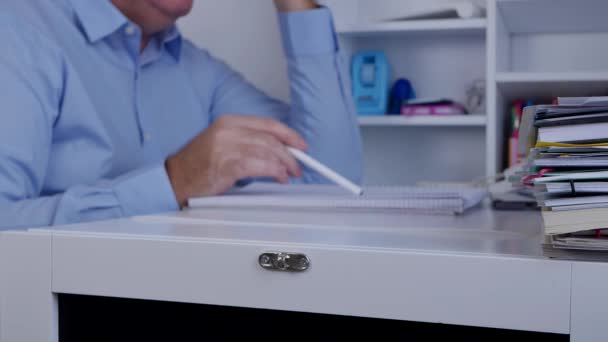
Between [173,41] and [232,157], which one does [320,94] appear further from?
[232,157]

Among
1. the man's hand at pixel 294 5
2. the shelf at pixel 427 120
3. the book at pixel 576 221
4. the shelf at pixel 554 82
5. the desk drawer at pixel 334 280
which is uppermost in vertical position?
the man's hand at pixel 294 5

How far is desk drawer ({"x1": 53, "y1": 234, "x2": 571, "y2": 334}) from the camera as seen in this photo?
0.51 m

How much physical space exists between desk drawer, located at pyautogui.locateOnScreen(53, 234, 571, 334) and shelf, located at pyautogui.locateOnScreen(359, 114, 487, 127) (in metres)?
1.56

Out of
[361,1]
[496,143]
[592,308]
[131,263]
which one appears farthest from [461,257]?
[361,1]

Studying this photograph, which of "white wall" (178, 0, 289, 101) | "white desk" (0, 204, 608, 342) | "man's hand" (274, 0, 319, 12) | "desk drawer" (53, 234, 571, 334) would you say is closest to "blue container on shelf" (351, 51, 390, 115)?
"white wall" (178, 0, 289, 101)

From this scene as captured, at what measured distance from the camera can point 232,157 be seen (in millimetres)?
1054

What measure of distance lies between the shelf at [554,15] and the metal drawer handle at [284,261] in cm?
153

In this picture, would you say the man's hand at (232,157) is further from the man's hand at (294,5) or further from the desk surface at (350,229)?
the man's hand at (294,5)

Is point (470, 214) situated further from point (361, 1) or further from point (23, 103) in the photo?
point (361, 1)

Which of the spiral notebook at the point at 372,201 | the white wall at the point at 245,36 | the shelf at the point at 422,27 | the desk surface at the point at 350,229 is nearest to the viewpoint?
the desk surface at the point at 350,229

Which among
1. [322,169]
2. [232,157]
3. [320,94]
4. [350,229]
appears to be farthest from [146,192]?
[320,94]

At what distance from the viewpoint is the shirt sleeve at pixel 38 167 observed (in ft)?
3.14

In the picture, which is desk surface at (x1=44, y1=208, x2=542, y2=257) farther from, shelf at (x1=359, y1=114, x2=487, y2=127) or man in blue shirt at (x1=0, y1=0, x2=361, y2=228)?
shelf at (x1=359, y1=114, x2=487, y2=127)

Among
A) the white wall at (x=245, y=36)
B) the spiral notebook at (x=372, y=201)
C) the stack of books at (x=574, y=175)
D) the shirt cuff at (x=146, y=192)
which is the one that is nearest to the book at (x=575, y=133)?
the stack of books at (x=574, y=175)
